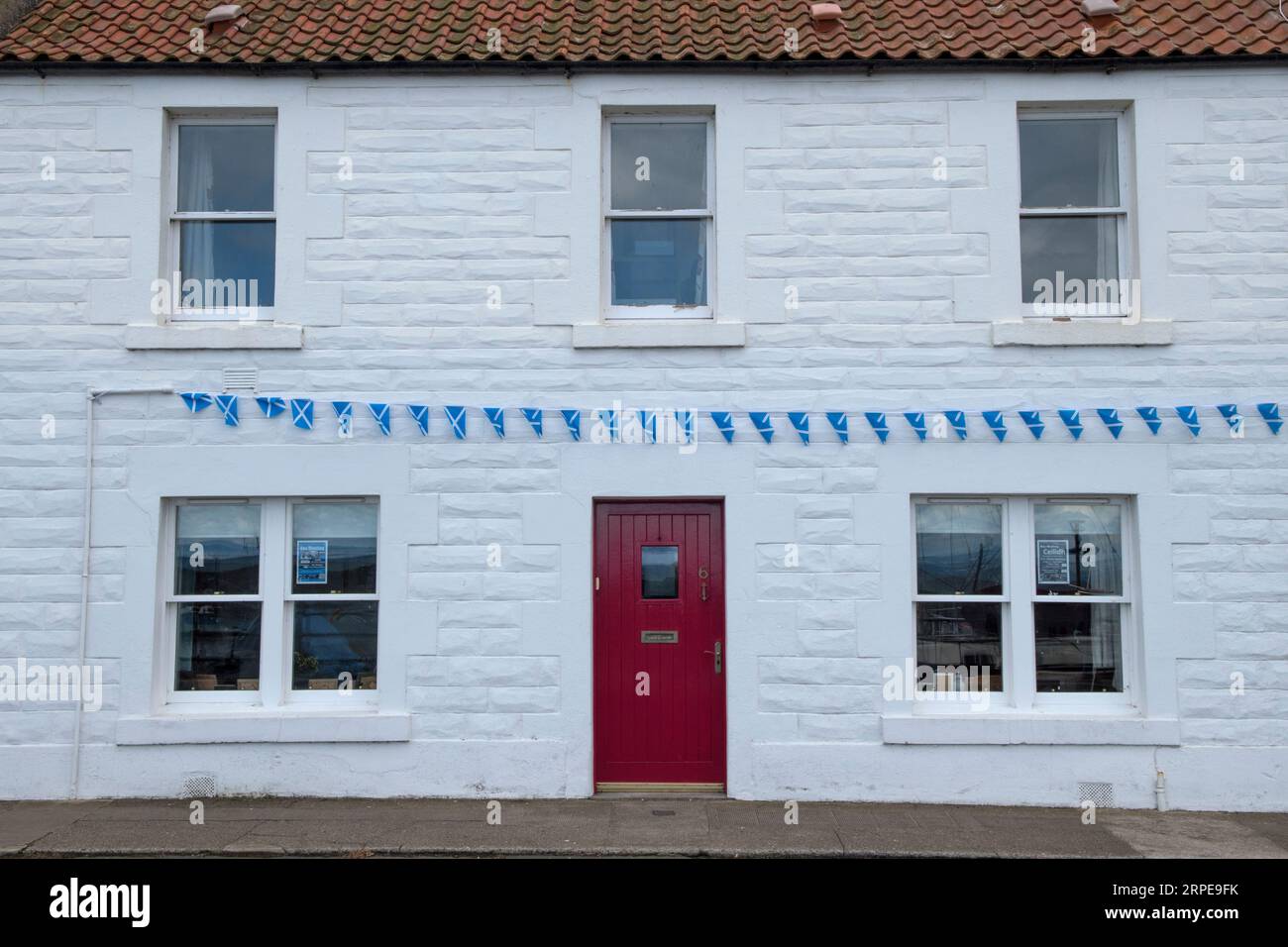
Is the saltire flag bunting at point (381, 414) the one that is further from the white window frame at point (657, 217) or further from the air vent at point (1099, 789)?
the air vent at point (1099, 789)

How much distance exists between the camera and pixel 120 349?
31.1ft

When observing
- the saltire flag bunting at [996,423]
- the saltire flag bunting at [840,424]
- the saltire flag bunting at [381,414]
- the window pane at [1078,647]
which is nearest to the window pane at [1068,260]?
the saltire flag bunting at [996,423]

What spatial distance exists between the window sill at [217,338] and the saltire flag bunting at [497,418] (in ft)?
5.47

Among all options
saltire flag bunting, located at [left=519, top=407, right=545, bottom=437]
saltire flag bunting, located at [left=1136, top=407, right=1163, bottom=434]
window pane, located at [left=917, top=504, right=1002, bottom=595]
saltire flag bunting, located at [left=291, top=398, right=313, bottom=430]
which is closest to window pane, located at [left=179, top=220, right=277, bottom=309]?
saltire flag bunting, located at [left=291, top=398, right=313, bottom=430]

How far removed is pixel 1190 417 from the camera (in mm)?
9203

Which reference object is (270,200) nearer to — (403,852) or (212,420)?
(212,420)

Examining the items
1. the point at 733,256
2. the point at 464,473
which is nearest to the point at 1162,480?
the point at 733,256

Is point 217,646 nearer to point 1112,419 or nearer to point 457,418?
point 457,418

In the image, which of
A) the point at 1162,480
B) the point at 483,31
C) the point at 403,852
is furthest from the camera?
the point at 483,31

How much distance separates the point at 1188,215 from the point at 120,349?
8966 millimetres

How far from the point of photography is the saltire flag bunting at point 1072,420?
364 inches

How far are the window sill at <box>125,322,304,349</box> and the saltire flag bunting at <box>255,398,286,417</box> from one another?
1.47 ft

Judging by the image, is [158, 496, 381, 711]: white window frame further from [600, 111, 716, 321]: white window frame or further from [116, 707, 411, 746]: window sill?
[600, 111, 716, 321]: white window frame

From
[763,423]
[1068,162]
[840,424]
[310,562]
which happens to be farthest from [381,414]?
[1068,162]
